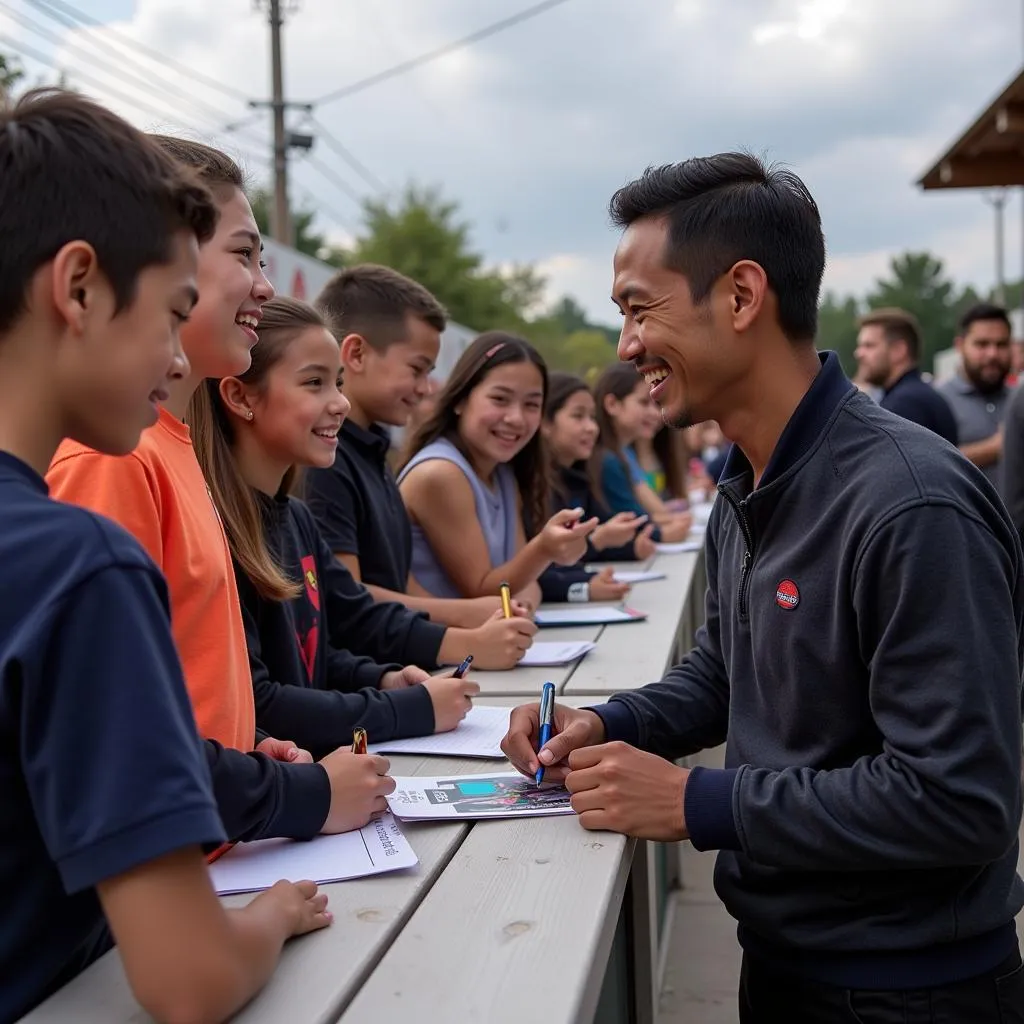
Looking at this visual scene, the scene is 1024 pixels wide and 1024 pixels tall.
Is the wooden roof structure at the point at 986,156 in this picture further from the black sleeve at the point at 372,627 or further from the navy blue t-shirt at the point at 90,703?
the navy blue t-shirt at the point at 90,703

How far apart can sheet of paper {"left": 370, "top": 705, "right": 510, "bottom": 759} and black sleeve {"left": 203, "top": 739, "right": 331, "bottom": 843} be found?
431 mm

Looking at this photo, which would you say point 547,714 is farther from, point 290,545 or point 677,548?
point 677,548

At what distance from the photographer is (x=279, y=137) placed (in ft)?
49.9

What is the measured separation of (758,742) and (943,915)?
0.31 m

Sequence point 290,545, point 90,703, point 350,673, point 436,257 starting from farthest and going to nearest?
point 436,257
point 350,673
point 290,545
point 90,703

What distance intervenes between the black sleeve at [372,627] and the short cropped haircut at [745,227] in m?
1.17

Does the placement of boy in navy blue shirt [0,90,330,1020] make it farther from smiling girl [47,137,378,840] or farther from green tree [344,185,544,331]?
green tree [344,185,544,331]

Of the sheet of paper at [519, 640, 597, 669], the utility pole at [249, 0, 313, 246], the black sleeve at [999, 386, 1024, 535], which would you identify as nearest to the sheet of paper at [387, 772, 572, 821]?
the sheet of paper at [519, 640, 597, 669]

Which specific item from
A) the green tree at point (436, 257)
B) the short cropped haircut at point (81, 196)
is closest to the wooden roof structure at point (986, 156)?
the short cropped haircut at point (81, 196)

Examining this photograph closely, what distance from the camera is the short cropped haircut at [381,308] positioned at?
3.14m

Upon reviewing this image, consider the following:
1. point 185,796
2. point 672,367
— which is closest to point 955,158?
point 672,367

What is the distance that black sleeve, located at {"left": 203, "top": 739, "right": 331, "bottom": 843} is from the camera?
1.34m

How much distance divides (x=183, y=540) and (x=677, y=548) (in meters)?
4.24

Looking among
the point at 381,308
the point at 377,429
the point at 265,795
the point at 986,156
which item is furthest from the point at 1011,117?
the point at 265,795
